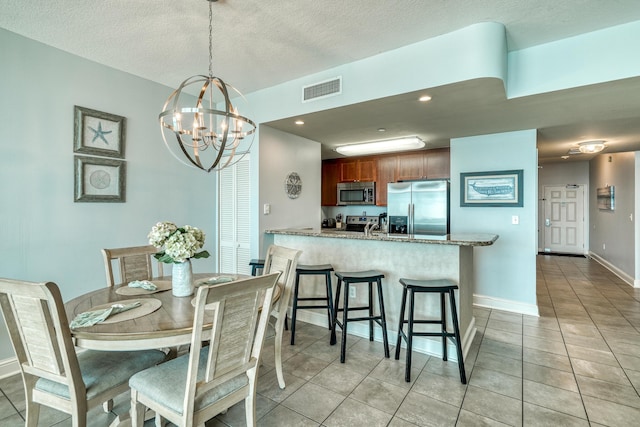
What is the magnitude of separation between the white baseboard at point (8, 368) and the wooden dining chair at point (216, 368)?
1.81 metres

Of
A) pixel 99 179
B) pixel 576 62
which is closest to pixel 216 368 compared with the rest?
pixel 99 179

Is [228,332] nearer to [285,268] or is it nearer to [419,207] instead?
[285,268]

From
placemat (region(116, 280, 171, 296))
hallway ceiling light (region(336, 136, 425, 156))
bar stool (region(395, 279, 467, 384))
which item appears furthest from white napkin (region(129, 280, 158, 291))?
hallway ceiling light (region(336, 136, 425, 156))

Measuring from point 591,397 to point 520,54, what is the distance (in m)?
2.69

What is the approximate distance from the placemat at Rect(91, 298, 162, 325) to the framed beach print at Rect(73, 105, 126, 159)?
1794 mm

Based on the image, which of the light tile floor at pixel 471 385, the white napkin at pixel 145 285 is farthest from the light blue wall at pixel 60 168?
the white napkin at pixel 145 285

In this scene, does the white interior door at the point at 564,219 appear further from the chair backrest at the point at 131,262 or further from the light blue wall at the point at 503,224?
the chair backrest at the point at 131,262

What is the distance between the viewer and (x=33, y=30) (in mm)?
2428

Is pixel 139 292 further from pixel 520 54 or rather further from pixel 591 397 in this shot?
pixel 520 54

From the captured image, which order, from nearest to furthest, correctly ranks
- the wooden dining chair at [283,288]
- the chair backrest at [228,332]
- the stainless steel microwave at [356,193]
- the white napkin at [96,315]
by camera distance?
the chair backrest at [228,332]
the white napkin at [96,315]
the wooden dining chair at [283,288]
the stainless steel microwave at [356,193]

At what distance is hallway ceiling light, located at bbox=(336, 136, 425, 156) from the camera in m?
4.17

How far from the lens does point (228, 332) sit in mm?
1424

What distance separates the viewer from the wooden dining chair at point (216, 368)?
4.38ft

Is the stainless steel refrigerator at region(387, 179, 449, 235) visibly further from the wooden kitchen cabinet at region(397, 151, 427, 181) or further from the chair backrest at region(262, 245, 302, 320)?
the chair backrest at region(262, 245, 302, 320)
